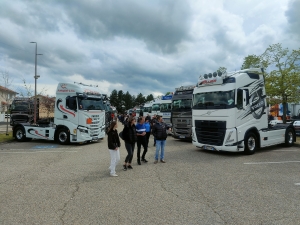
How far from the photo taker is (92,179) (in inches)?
246

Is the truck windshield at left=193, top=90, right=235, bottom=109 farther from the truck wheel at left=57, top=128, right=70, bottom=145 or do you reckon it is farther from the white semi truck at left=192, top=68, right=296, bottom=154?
the truck wheel at left=57, top=128, right=70, bottom=145

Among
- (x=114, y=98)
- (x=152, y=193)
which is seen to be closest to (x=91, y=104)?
(x=152, y=193)

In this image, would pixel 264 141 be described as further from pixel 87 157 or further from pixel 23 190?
pixel 23 190

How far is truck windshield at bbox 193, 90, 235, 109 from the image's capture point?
949 centimetres

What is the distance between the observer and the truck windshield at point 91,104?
42.5ft

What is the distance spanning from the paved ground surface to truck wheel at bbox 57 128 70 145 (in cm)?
470

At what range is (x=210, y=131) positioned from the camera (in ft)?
33.1

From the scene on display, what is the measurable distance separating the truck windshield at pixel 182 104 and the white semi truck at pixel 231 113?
11.2ft

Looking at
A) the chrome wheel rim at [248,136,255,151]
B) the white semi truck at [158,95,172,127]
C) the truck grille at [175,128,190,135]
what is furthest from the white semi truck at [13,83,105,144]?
the chrome wheel rim at [248,136,255,151]

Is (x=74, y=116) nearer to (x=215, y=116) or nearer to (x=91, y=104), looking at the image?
(x=91, y=104)

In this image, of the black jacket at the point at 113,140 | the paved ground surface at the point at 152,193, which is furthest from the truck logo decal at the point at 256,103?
the black jacket at the point at 113,140

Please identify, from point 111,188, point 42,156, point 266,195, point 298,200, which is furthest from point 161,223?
point 42,156

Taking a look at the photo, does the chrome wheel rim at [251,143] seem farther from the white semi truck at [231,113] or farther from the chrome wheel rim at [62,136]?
the chrome wheel rim at [62,136]

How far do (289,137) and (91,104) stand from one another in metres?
10.7
